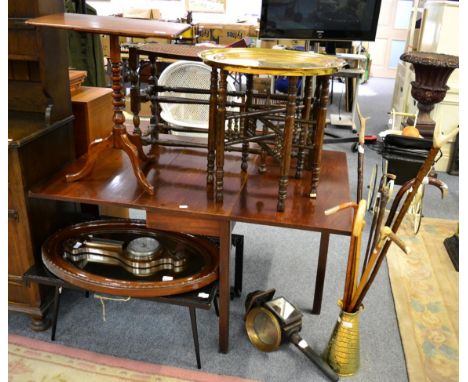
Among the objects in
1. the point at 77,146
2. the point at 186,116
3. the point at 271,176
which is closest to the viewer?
the point at 271,176

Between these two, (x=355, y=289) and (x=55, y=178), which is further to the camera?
(x=55, y=178)

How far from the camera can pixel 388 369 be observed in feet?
5.74

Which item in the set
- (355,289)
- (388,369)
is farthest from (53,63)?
(388,369)

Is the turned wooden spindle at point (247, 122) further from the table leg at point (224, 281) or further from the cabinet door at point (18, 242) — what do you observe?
the cabinet door at point (18, 242)

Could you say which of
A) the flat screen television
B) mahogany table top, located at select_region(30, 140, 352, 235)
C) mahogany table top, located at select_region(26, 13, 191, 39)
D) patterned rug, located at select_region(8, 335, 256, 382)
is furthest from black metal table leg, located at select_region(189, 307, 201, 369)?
the flat screen television

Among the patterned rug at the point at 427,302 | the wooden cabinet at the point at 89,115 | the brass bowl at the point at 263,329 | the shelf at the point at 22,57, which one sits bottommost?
the patterned rug at the point at 427,302

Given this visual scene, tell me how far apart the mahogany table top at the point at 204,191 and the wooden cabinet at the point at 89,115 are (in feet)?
0.44

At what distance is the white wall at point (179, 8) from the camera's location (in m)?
7.72

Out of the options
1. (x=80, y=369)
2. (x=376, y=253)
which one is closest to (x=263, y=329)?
(x=376, y=253)

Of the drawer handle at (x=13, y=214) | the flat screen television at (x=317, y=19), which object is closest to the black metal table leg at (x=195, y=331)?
the drawer handle at (x=13, y=214)

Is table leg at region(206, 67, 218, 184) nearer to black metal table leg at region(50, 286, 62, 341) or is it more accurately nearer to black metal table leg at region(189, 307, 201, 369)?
black metal table leg at region(189, 307, 201, 369)

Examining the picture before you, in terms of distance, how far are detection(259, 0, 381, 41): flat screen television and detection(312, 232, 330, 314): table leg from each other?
1586mm

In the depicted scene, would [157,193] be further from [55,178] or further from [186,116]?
[186,116]

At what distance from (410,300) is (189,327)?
3.49 ft
